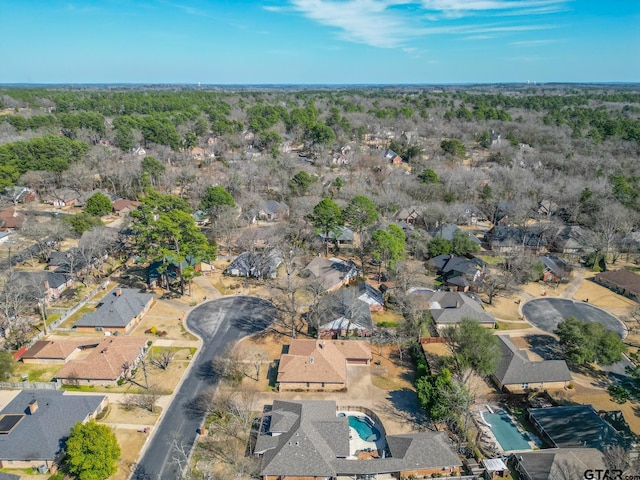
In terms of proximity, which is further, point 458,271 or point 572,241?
point 572,241

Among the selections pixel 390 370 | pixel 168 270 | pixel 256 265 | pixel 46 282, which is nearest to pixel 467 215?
pixel 256 265

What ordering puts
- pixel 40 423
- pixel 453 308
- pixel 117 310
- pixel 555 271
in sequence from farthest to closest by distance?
1. pixel 555 271
2. pixel 453 308
3. pixel 117 310
4. pixel 40 423

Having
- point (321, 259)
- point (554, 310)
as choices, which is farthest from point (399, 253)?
point (554, 310)

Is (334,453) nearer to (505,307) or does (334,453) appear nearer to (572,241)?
(505,307)

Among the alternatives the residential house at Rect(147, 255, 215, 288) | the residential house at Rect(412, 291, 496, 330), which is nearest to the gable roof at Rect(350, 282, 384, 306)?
the residential house at Rect(412, 291, 496, 330)

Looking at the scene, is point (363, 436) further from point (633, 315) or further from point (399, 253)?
point (633, 315)

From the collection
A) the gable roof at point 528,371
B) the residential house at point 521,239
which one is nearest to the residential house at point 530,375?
the gable roof at point 528,371
